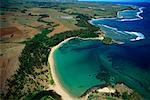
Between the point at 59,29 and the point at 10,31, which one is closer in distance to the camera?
the point at 10,31

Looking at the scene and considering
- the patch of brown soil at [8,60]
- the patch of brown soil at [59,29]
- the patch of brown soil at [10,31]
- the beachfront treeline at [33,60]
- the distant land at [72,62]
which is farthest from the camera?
the patch of brown soil at [59,29]

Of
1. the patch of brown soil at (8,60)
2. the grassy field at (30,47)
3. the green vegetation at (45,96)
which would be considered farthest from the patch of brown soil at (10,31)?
the green vegetation at (45,96)

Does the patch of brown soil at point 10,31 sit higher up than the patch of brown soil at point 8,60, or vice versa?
the patch of brown soil at point 10,31

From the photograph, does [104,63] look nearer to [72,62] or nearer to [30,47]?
[72,62]

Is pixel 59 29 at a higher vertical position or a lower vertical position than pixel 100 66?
higher

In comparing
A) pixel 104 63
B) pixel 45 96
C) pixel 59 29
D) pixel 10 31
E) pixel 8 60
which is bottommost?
pixel 45 96

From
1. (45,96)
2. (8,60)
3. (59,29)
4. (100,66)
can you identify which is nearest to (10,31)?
(59,29)

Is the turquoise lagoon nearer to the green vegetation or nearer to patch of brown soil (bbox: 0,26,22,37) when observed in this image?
the green vegetation

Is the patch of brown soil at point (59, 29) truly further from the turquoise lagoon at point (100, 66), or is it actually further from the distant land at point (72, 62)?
the turquoise lagoon at point (100, 66)
